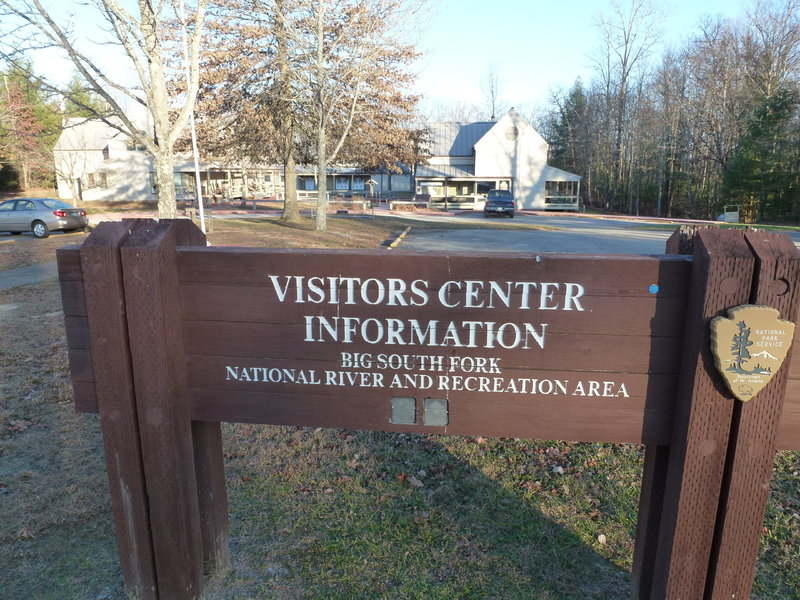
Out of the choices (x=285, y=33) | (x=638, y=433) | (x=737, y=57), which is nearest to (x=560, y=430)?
(x=638, y=433)

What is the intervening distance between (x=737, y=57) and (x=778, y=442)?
4966cm

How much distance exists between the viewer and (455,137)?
52156 millimetres

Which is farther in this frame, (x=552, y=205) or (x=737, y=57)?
(x=552, y=205)

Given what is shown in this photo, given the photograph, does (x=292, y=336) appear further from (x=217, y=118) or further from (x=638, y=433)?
(x=217, y=118)

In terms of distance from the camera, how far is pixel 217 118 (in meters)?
24.5

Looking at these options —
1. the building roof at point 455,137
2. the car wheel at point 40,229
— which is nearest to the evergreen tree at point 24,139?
the car wheel at point 40,229

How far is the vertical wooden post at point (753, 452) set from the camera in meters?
1.75

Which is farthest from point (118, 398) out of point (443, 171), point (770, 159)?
point (443, 171)

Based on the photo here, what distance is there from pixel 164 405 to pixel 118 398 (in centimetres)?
18

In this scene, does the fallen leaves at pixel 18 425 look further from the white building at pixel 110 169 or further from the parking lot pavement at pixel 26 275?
the white building at pixel 110 169

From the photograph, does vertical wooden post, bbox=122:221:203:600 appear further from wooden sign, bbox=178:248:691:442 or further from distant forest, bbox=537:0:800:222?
distant forest, bbox=537:0:800:222

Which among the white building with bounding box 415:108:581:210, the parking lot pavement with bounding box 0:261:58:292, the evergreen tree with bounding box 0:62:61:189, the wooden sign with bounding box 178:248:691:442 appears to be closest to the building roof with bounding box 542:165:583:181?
the white building with bounding box 415:108:581:210

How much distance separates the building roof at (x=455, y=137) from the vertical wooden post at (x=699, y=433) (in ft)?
166

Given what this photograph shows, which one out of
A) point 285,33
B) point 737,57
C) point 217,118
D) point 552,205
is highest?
point 737,57
